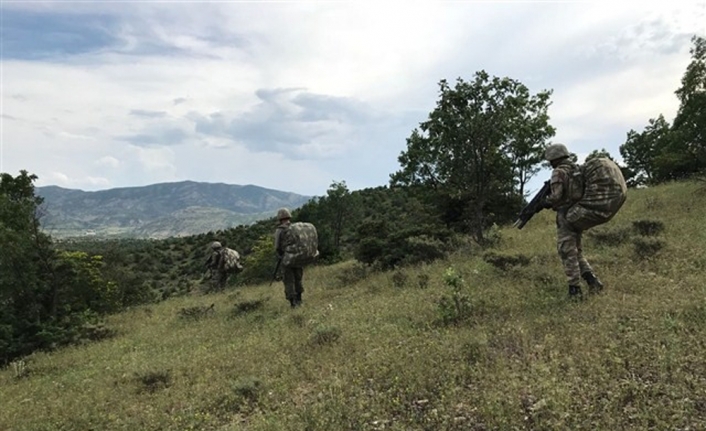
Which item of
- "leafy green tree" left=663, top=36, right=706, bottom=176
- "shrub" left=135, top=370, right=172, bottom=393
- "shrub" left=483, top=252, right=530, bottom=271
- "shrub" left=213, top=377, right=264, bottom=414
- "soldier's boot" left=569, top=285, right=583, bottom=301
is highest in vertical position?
"leafy green tree" left=663, top=36, right=706, bottom=176

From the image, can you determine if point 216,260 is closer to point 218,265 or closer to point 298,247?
point 218,265

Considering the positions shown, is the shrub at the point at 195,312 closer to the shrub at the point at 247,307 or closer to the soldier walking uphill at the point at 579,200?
the shrub at the point at 247,307

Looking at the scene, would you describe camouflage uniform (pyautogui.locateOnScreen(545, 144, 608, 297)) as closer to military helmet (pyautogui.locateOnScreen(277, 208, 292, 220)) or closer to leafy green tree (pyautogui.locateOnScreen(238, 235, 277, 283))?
military helmet (pyautogui.locateOnScreen(277, 208, 292, 220))

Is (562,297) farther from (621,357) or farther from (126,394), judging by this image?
(126,394)

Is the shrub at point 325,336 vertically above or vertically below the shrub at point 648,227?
below

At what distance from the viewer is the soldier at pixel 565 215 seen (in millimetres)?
8828

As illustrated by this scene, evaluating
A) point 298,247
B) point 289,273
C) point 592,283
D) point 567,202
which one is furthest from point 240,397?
point 289,273

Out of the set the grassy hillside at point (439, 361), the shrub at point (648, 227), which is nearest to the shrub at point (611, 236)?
the grassy hillside at point (439, 361)

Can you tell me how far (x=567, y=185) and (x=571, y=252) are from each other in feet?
4.01

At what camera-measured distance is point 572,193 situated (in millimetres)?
8977

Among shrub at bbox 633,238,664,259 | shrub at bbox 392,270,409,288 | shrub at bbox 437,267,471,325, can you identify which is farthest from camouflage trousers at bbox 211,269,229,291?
shrub at bbox 633,238,664,259

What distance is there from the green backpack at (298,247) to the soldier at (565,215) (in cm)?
730

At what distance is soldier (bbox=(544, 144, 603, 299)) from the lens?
8.83 meters

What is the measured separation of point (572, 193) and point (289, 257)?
797 centimetres
